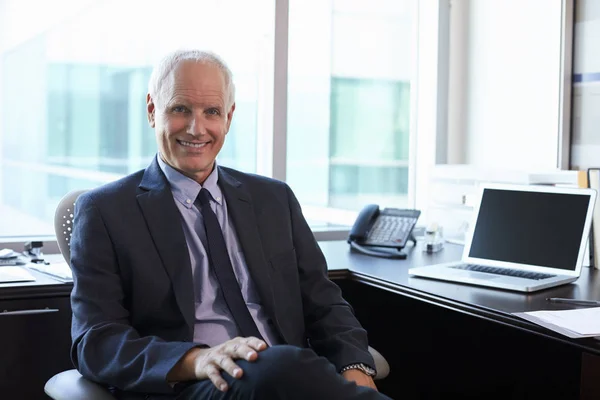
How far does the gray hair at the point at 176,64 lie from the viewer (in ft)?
6.14

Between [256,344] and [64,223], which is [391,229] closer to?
[64,223]

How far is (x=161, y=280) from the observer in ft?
5.78

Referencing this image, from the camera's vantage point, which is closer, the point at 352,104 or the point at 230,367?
the point at 230,367

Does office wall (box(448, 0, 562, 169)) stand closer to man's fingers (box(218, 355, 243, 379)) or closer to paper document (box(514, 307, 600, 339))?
paper document (box(514, 307, 600, 339))

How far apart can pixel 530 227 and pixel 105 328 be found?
4.33ft

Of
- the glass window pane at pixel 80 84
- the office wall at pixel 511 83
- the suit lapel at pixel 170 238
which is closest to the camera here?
the suit lapel at pixel 170 238

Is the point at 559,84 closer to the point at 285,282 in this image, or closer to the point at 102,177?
the point at 285,282

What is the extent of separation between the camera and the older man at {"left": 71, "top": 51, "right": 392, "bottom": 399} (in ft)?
5.27

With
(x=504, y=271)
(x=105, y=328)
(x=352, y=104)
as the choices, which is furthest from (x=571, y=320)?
(x=352, y=104)

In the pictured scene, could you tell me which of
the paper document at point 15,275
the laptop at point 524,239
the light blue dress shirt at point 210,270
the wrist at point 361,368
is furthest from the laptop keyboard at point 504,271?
the paper document at point 15,275

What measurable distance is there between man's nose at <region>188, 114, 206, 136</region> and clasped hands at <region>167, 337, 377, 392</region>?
1.80ft

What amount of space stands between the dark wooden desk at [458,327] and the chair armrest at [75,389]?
3.00 ft

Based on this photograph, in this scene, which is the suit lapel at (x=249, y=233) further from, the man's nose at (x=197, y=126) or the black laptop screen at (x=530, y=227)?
the black laptop screen at (x=530, y=227)

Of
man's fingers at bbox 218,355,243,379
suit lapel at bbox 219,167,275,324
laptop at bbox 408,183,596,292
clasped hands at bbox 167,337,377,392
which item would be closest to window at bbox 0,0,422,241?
laptop at bbox 408,183,596,292
